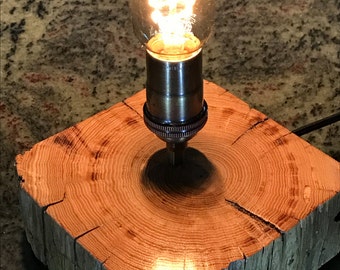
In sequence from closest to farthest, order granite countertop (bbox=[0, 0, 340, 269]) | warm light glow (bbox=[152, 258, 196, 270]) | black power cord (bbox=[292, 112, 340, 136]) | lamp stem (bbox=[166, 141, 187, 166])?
warm light glow (bbox=[152, 258, 196, 270])
lamp stem (bbox=[166, 141, 187, 166])
black power cord (bbox=[292, 112, 340, 136])
granite countertop (bbox=[0, 0, 340, 269])

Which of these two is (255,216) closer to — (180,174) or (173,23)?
(180,174)

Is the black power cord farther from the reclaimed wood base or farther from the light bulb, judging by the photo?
the light bulb

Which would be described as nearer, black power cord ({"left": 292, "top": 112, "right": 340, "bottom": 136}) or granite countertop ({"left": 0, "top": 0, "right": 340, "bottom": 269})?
black power cord ({"left": 292, "top": 112, "right": 340, "bottom": 136})

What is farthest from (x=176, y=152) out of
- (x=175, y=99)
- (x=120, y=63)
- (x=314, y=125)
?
(x=120, y=63)

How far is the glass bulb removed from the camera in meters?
1.23

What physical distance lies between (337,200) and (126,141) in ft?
1.33

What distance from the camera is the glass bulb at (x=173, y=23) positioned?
1232mm

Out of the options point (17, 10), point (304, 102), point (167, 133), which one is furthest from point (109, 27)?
point (167, 133)

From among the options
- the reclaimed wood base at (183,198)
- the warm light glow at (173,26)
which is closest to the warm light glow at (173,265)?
the reclaimed wood base at (183,198)

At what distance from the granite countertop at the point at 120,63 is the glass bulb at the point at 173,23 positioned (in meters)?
0.56

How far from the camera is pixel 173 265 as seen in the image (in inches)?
45.4

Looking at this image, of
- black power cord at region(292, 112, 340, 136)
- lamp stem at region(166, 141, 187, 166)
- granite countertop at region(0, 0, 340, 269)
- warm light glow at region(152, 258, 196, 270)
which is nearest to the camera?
warm light glow at region(152, 258, 196, 270)

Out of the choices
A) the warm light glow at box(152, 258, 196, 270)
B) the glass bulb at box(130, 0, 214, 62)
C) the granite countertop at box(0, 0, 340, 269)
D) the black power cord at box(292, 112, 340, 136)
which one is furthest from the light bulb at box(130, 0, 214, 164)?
the granite countertop at box(0, 0, 340, 269)

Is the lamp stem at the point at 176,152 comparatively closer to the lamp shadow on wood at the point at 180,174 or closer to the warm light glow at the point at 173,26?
the lamp shadow on wood at the point at 180,174
